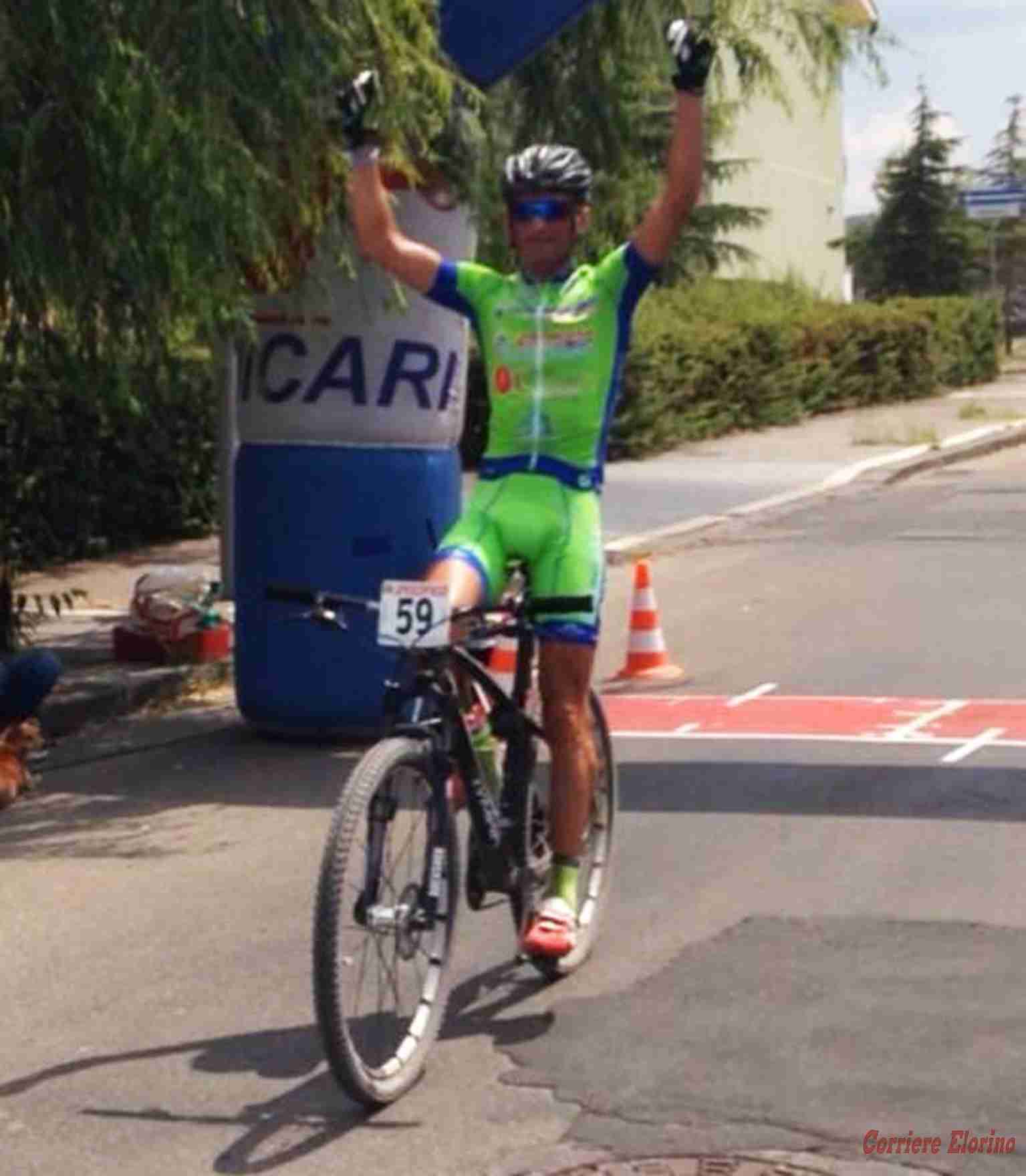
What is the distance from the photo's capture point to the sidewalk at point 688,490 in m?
12.4

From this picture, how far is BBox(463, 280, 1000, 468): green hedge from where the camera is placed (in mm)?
27625

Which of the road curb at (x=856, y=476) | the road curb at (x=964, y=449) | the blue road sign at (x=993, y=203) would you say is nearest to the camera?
the road curb at (x=856, y=476)

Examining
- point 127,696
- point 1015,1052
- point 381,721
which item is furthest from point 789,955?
point 127,696

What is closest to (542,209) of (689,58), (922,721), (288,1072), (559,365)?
(559,365)

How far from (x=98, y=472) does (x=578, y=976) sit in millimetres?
11341

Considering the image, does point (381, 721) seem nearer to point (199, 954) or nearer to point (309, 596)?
point (199, 954)

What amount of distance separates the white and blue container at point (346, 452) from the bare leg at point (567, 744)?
3.68m

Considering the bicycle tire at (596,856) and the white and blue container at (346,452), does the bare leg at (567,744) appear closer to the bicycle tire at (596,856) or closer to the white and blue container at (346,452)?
the bicycle tire at (596,856)

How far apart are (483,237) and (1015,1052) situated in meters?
6.48

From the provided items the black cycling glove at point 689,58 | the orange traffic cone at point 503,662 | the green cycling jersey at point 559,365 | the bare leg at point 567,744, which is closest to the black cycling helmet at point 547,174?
the green cycling jersey at point 559,365

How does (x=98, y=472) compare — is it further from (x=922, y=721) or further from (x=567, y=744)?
(x=567, y=744)

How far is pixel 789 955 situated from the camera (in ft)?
23.5

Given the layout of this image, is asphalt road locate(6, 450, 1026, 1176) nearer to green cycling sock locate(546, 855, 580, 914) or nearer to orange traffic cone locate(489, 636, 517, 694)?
green cycling sock locate(546, 855, 580, 914)

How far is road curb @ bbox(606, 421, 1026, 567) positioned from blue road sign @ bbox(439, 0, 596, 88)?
8164 mm
